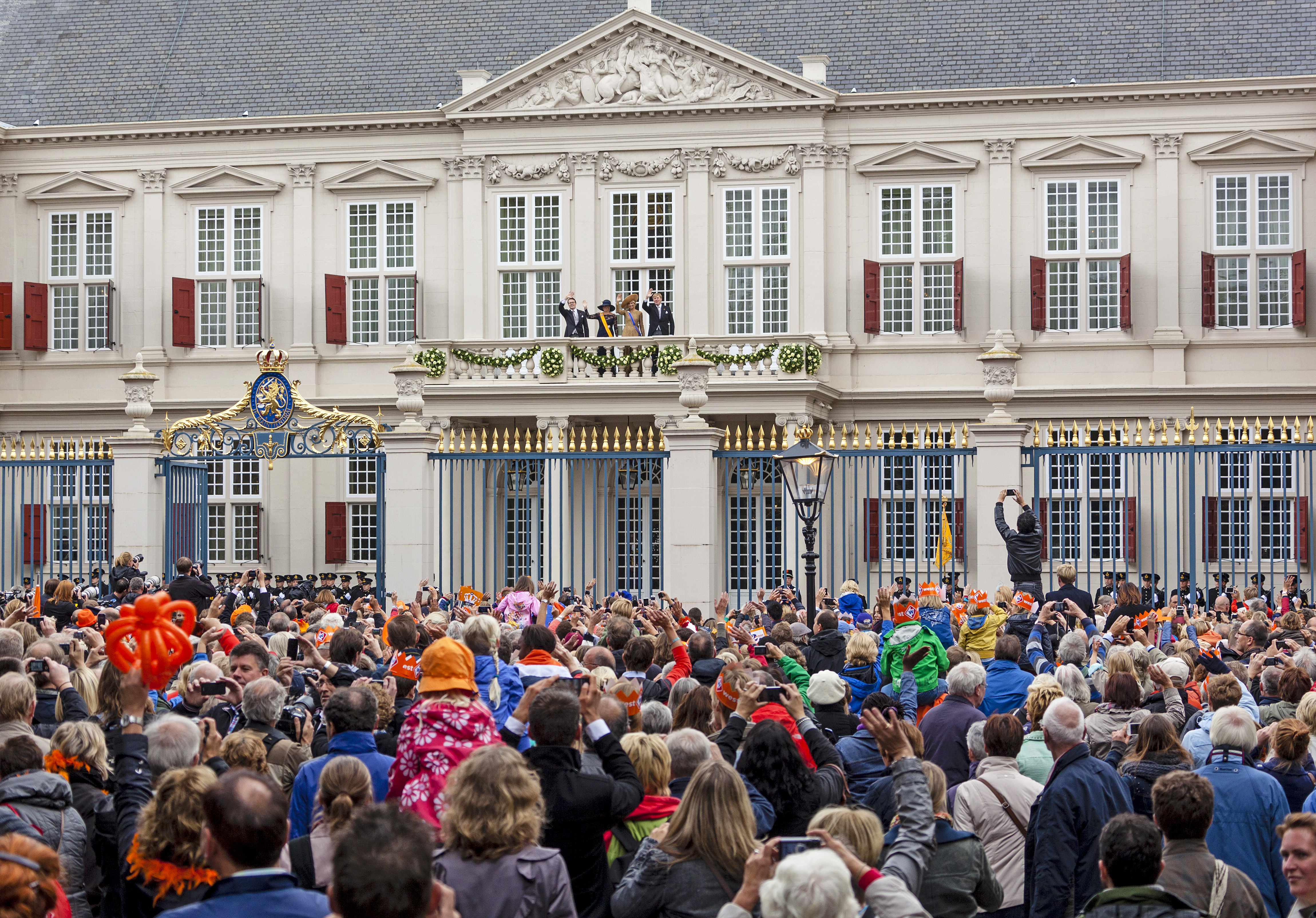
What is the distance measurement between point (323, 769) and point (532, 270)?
79.6ft

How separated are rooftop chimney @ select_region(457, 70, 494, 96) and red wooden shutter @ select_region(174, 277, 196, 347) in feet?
21.7

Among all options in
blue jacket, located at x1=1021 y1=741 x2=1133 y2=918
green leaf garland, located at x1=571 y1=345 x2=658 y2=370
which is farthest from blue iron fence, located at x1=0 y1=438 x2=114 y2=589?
blue jacket, located at x1=1021 y1=741 x2=1133 y2=918

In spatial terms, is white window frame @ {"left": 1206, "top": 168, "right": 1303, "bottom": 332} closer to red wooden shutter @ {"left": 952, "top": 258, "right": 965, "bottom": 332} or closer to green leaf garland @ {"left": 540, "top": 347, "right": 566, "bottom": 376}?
red wooden shutter @ {"left": 952, "top": 258, "right": 965, "bottom": 332}

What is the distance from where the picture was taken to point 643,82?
29.6 m

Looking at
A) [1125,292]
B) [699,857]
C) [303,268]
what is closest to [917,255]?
[1125,292]

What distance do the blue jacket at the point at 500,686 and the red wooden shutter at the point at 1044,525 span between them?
9052 mm

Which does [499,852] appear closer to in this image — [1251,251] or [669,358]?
[669,358]

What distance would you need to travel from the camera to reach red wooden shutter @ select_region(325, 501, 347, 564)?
30375 millimetres

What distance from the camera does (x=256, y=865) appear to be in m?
4.61

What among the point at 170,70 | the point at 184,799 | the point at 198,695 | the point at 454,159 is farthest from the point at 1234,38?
the point at 184,799

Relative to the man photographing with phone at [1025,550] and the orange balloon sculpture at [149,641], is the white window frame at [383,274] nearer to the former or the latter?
the man photographing with phone at [1025,550]

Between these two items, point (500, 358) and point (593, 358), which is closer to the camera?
point (593, 358)

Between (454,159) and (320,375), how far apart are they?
4.94 meters

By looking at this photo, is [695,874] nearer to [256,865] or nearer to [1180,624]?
[256,865]
